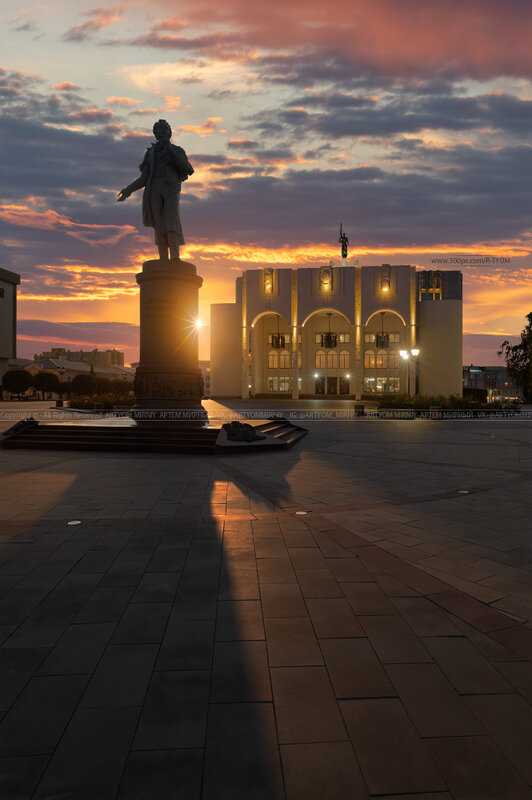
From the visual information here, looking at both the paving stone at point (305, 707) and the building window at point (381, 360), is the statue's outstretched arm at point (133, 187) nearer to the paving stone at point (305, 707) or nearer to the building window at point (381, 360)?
the paving stone at point (305, 707)

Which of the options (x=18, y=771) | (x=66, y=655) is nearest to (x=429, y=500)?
(x=66, y=655)

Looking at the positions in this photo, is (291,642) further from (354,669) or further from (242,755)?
(242,755)

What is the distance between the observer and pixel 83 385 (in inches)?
2178

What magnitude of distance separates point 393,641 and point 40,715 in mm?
2538

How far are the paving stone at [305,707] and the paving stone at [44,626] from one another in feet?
6.10

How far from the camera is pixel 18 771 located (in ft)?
8.02

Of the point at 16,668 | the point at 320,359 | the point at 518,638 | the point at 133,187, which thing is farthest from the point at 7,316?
the point at 518,638

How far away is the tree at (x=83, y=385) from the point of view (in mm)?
55125

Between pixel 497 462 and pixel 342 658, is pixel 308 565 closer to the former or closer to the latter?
pixel 342 658

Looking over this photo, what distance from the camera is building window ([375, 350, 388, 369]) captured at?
6275 centimetres

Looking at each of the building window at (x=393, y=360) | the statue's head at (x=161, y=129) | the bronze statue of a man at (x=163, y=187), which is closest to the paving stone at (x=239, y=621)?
the bronze statue of a man at (x=163, y=187)

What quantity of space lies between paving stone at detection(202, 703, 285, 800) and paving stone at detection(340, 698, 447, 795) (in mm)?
474

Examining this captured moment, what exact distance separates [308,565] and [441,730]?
260 cm

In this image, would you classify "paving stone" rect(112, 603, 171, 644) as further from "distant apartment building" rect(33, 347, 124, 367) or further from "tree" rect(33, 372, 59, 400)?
"distant apartment building" rect(33, 347, 124, 367)
